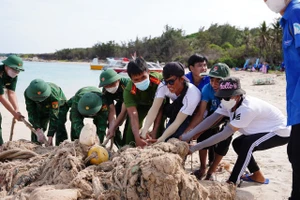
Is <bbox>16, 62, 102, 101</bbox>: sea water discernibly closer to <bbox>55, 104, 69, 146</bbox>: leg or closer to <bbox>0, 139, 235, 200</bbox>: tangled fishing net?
<bbox>55, 104, 69, 146</bbox>: leg

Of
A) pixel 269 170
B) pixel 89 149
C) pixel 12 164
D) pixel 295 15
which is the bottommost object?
pixel 269 170

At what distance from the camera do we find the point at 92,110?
14.2ft

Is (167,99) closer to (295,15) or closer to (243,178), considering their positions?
(243,178)

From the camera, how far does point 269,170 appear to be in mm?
4504

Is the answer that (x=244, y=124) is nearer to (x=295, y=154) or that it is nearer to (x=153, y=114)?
(x=295, y=154)

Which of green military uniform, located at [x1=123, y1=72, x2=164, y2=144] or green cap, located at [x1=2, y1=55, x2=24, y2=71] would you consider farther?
green cap, located at [x1=2, y1=55, x2=24, y2=71]

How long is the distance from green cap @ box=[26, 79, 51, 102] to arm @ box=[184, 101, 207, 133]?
2.36 m

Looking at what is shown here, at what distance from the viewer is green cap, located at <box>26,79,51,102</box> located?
4699mm

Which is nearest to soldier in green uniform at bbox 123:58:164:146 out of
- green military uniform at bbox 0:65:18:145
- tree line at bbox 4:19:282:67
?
green military uniform at bbox 0:65:18:145

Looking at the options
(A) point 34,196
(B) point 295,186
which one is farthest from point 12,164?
(B) point 295,186

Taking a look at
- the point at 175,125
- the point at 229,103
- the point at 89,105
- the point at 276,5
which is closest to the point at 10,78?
the point at 89,105

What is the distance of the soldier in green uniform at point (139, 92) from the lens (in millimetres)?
3748

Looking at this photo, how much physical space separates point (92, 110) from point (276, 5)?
269 centimetres

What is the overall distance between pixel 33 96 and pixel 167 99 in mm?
2116
